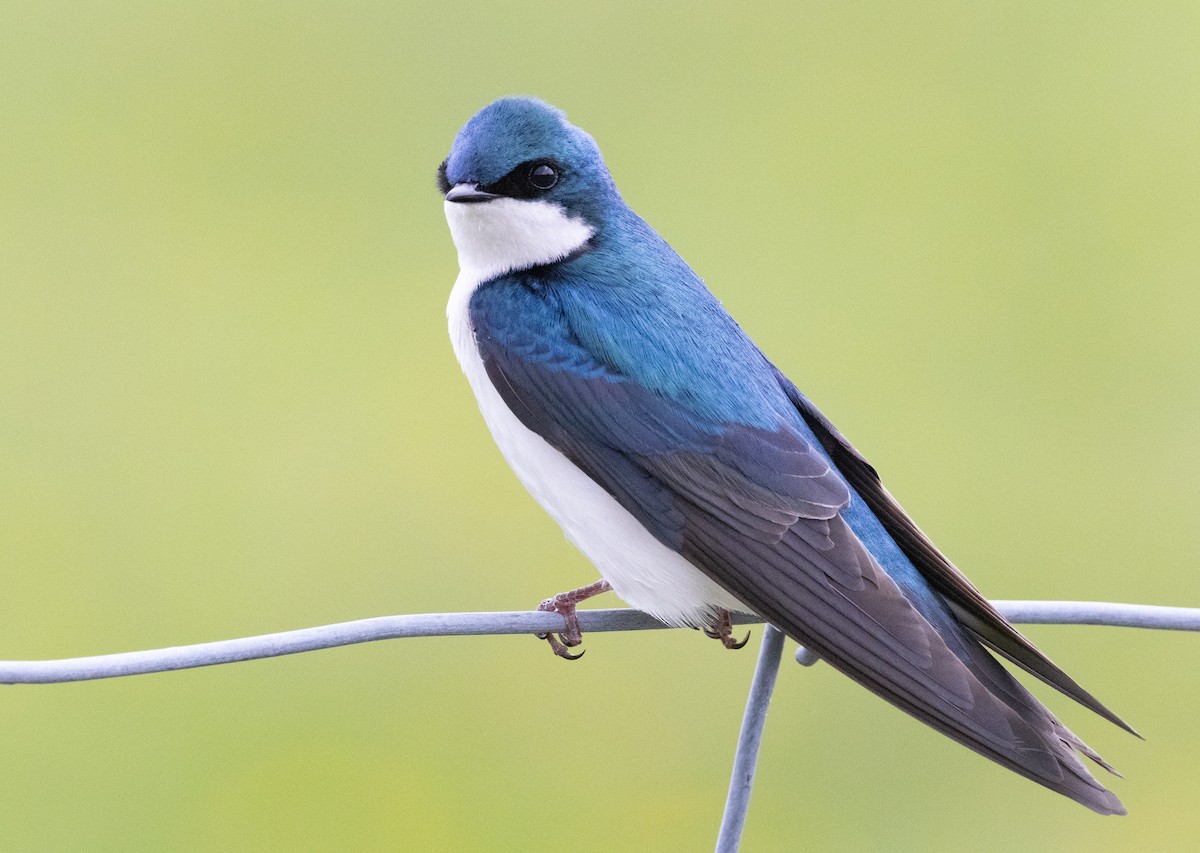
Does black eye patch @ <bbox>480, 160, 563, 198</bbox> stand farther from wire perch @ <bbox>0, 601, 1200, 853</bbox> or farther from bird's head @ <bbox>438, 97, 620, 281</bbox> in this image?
wire perch @ <bbox>0, 601, 1200, 853</bbox>

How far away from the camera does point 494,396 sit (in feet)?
8.41

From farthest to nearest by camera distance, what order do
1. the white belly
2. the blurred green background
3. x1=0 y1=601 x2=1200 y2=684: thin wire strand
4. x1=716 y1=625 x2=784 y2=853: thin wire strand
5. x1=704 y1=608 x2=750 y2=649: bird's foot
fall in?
the blurred green background → x1=704 y1=608 x2=750 y2=649: bird's foot → the white belly → x1=716 y1=625 x2=784 y2=853: thin wire strand → x1=0 y1=601 x2=1200 y2=684: thin wire strand

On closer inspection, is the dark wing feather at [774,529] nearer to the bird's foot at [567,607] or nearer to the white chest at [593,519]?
the white chest at [593,519]

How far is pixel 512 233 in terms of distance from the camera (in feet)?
8.55

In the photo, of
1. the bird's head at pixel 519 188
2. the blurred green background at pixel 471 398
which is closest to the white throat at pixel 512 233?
the bird's head at pixel 519 188

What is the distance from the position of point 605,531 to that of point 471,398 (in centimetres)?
308

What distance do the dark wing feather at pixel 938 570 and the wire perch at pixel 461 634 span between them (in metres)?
0.22

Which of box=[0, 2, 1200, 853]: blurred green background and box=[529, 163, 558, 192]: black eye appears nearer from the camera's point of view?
box=[529, 163, 558, 192]: black eye

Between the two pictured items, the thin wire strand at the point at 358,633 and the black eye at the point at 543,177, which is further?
the black eye at the point at 543,177

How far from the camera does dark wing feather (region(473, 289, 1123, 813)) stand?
2197 millimetres

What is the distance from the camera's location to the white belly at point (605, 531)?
250 centimetres

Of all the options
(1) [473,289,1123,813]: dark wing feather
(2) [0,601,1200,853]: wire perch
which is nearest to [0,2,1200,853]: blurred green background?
(1) [473,289,1123,813]: dark wing feather

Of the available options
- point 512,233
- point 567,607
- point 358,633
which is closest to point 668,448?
point 567,607

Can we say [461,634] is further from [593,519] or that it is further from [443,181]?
[443,181]
